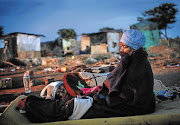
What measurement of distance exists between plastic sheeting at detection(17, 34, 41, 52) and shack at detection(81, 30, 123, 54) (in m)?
6.52

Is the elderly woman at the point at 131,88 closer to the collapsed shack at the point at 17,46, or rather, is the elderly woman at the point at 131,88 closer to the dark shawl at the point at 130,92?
the dark shawl at the point at 130,92

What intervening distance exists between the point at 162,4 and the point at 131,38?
23457 mm

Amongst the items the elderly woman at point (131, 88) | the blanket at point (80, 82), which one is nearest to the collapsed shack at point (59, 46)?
the blanket at point (80, 82)

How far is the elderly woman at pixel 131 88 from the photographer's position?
65.7 inches

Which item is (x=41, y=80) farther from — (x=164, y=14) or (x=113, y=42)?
(x=164, y=14)

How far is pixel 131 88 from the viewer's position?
171cm

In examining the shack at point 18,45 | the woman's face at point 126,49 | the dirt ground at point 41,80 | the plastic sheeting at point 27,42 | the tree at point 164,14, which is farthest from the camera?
the tree at point 164,14

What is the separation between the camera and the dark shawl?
5.47 feet

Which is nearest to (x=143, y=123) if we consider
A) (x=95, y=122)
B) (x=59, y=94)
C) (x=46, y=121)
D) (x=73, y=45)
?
(x=95, y=122)

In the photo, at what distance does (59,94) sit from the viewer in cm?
276

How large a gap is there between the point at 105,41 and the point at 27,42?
893 cm

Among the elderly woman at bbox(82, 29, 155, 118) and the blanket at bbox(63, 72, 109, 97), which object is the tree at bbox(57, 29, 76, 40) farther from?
the elderly woman at bbox(82, 29, 155, 118)

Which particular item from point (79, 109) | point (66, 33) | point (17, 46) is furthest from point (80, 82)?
point (66, 33)

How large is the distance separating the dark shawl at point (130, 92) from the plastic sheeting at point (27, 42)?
16.2 m
